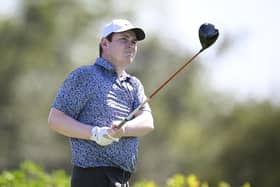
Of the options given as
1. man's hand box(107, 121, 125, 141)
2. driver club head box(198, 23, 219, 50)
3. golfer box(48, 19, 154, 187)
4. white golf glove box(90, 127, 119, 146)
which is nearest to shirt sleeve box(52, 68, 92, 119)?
golfer box(48, 19, 154, 187)

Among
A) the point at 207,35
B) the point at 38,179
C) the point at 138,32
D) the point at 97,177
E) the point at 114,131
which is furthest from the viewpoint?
the point at 38,179

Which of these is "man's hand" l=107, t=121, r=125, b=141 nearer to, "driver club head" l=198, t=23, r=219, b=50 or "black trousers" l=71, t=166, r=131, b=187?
"black trousers" l=71, t=166, r=131, b=187

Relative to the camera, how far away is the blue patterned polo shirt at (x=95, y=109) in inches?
270

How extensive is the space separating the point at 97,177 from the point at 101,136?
386mm

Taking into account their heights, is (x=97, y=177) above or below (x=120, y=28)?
below

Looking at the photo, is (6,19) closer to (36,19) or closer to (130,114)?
(36,19)

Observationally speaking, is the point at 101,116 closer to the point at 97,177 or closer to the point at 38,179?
the point at 97,177

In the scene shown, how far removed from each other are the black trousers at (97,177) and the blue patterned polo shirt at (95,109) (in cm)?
4

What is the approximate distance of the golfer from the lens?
6.85 metres

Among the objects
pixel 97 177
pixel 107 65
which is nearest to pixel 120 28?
pixel 107 65

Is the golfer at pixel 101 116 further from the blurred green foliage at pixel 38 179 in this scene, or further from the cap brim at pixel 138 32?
the blurred green foliage at pixel 38 179

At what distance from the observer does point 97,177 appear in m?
6.86

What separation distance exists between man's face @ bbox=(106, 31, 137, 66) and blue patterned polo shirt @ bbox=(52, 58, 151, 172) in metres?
0.15

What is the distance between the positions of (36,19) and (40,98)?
3589 mm
